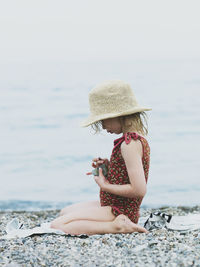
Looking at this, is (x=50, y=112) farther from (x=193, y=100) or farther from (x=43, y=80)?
(x=43, y=80)

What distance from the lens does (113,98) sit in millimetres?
5000

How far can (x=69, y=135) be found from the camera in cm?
2244

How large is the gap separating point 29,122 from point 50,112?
12.7 feet

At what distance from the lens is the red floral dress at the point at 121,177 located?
16.4ft

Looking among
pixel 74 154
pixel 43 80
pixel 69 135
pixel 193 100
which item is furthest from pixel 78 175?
pixel 43 80

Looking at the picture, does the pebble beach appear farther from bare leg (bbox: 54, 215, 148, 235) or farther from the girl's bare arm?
the girl's bare arm

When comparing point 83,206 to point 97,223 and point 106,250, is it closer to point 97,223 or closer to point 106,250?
point 97,223

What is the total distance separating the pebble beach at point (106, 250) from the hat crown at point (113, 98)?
49.9 inches

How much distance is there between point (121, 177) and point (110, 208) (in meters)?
0.39

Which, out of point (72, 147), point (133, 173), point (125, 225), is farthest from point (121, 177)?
point (72, 147)

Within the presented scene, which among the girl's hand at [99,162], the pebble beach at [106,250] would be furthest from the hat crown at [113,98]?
the pebble beach at [106,250]

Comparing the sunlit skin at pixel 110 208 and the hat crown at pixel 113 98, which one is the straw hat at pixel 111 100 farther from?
the sunlit skin at pixel 110 208

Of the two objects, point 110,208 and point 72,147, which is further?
point 72,147

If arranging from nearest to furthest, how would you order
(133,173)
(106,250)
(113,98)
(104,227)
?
(106,250)
(133,173)
(113,98)
(104,227)
